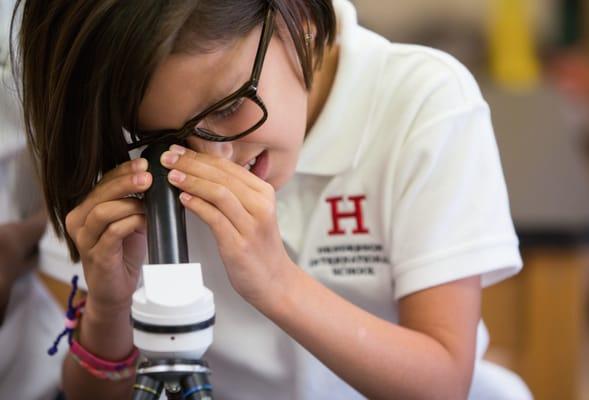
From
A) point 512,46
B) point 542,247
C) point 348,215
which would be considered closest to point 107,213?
point 348,215

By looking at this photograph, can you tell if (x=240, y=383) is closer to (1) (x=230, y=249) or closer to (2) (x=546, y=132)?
(1) (x=230, y=249)

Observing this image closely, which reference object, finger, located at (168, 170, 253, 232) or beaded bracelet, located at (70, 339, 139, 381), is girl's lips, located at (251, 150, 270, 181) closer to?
finger, located at (168, 170, 253, 232)

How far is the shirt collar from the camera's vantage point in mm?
888

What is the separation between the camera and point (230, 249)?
69 cm

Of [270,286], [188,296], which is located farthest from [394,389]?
[188,296]

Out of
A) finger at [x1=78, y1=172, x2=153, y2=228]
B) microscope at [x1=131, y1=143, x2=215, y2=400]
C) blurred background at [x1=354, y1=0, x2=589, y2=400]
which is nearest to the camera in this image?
microscope at [x1=131, y1=143, x2=215, y2=400]

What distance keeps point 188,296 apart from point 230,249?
0.35ft

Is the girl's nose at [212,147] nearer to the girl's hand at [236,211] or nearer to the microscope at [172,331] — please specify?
the girl's hand at [236,211]

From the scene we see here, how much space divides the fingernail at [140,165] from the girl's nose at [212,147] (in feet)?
0.14

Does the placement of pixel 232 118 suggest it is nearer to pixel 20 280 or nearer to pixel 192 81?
pixel 192 81

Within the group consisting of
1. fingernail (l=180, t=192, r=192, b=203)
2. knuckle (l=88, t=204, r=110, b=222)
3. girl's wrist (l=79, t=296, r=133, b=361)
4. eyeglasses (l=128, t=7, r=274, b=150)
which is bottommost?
girl's wrist (l=79, t=296, r=133, b=361)

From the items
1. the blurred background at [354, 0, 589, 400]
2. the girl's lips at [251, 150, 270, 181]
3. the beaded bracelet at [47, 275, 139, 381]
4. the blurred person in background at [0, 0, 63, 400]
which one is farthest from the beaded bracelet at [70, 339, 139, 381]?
the blurred background at [354, 0, 589, 400]

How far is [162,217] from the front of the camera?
2.17 ft

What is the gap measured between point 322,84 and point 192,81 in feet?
0.88
